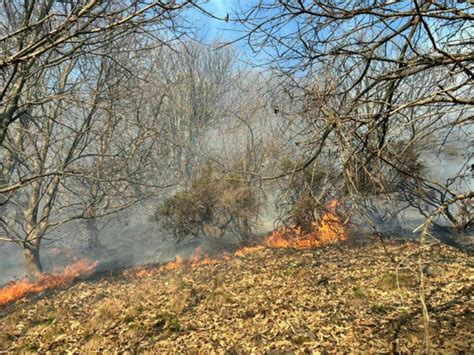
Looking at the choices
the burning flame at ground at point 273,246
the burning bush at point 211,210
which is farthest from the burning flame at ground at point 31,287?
the burning bush at point 211,210

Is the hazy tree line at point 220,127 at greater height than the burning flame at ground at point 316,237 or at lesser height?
greater

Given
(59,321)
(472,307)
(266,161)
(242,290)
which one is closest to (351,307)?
(472,307)

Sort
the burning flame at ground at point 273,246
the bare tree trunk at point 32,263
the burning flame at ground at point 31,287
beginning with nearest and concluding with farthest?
the burning flame at ground at point 31,287 < the burning flame at ground at point 273,246 < the bare tree trunk at point 32,263

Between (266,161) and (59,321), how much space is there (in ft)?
24.5

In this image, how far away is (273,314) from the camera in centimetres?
481

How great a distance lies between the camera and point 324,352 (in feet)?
12.2

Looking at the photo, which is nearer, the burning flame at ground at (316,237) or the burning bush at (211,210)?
the burning flame at ground at (316,237)

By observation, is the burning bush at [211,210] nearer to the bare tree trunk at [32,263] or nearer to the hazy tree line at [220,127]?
the hazy tree line at [220,127]

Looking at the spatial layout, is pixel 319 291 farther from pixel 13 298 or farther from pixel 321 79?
pixel 13 298

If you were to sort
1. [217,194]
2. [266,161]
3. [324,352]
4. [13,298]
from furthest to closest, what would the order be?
[217,194], [266,161], [13,298], [324,352]

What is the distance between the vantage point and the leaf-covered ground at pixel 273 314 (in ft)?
12.8

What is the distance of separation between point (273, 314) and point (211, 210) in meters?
8.64

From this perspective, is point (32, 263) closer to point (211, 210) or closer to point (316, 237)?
point (211, 210)

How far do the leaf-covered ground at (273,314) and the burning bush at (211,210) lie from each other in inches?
200
